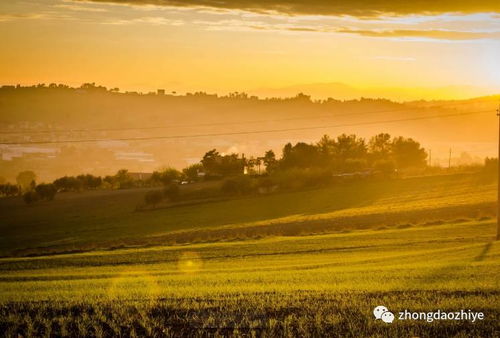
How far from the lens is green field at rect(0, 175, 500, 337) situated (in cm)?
1842

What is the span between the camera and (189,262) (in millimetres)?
36188

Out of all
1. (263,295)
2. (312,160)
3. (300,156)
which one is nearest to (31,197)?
(300,156)

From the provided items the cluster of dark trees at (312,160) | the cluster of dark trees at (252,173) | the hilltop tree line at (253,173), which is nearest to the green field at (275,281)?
the hilltop tree line at (253,173)

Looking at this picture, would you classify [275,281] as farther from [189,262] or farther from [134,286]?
[189,262]

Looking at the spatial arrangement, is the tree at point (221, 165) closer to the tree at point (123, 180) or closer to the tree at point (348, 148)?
the tree at point (123, 180)

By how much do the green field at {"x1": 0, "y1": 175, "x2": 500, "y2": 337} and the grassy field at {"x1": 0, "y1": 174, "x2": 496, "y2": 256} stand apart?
2.16 feet

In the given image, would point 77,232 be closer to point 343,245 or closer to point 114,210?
point 114,210

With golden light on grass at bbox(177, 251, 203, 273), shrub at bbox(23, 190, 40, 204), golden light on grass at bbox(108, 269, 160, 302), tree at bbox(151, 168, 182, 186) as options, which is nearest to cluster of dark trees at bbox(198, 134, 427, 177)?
tree at bbox(151, 168, 182, 186)

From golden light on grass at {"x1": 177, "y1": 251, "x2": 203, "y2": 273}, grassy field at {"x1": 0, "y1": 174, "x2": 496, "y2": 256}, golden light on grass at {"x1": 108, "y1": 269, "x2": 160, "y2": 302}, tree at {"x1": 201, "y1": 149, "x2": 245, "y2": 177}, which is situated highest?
tree at {"x1": 201, "y1": 149, "x2": 245, "y2": 177}

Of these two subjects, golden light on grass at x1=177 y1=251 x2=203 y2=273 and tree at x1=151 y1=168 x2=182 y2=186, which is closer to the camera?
golden light on grass at x1=177 y1=251 x2=203 y2=273

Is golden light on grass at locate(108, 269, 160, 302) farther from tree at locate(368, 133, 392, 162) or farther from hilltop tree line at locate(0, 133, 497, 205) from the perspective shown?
tree at locate(368, 133, 392, 162)

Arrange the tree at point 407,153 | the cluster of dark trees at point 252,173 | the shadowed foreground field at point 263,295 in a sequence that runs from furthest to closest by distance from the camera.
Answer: the tree at point 407,153, the cluster of dark trees at point 252,173, the shadowed foreground field at point 263,295

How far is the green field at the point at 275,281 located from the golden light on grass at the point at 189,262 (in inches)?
2.4

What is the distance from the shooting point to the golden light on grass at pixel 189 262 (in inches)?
1258
